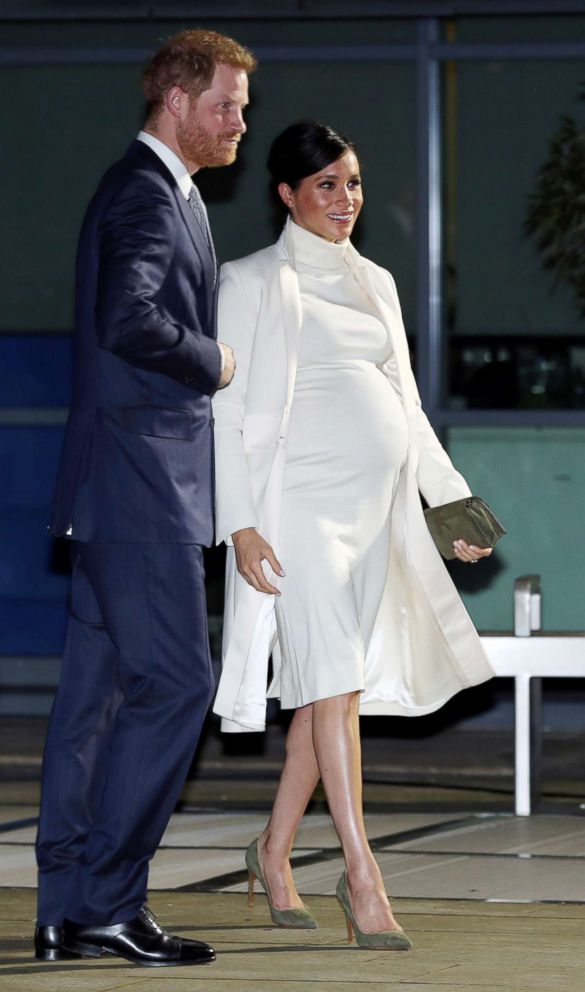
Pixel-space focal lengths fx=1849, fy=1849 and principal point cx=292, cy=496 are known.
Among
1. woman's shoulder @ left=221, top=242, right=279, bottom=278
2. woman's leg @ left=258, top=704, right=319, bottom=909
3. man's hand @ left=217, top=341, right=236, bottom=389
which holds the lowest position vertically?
woman's leg @ left=258, top=704, right=319, bottom=909

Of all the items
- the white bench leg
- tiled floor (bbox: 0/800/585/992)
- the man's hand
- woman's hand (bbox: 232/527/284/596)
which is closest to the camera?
tiled floor (bbox: 0/800/585/992)

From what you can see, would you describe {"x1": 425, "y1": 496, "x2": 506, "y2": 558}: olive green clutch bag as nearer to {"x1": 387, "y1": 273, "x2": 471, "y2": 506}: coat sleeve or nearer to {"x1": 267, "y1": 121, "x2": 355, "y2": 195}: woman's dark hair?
{"x1": 387, "y1": 273, "x2": 471, "y2": 506}: coat sleeve

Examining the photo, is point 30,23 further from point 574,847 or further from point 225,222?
point 574,847

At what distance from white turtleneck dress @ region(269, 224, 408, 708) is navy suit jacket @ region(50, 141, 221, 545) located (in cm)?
44

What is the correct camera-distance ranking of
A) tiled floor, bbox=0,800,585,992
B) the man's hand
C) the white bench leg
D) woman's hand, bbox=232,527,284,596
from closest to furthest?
1. tiled floor, bbox=0,800,585,992
2. the man's hand
3. woman's hand, bbox=232,527,284,596
4. the white bench leg

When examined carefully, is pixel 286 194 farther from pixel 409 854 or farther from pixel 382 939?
pixel 409 854

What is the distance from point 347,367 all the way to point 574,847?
6.90 ft

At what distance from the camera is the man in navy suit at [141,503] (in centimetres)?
404

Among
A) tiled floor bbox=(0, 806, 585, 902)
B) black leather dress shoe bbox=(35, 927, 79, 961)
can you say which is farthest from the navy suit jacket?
tiled floor bbox=(0, 806, 585, 902)

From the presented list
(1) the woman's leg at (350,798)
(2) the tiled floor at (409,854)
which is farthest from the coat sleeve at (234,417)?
(2) the tiled floor at (409,854)

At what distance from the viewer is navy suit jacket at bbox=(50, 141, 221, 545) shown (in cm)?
400

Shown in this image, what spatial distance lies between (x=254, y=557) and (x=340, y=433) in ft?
1.27

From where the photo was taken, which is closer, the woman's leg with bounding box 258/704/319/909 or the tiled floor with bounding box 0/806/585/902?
the woman's leg with bounding box 258/704/319/909

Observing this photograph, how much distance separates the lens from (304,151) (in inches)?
183
